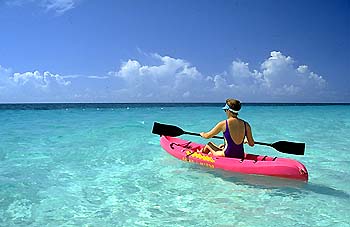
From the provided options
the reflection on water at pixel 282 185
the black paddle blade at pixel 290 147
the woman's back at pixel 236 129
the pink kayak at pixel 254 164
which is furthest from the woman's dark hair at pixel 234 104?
the black paddle blade at pixel 290 147

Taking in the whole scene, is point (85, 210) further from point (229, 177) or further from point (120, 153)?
point (120, 153)

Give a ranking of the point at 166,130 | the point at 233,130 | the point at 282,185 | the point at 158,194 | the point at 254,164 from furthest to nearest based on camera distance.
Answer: the point at 166,130 < the point at 233,130 < the point at 254,164 < the point at 282,185 < the point at 158,194

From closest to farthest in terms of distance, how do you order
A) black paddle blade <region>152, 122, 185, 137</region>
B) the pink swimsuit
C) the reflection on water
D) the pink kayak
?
the reflection on water < the pink kayak < the pink swimsuit < black paddle blade <region>152, 122, 185, 137</region>

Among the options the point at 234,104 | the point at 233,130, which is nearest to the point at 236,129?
the point at 233,130

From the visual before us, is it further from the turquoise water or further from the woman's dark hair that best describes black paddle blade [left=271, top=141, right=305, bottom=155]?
the woman's dark hair

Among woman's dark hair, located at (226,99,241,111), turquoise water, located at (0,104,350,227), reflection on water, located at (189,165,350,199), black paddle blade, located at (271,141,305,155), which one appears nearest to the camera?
turquoise water, located at (0,104,350,227)

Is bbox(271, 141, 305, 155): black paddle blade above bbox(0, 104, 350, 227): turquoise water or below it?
above

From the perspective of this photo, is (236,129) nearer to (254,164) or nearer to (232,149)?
(232,149)

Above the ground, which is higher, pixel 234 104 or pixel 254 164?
pixel 234 104

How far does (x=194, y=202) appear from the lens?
511 cm

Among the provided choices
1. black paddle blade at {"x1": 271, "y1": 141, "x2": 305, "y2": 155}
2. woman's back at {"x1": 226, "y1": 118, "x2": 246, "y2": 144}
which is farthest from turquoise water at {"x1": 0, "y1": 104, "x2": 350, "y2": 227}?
woman's back at {"x1": 226, "y1": 118, "x2": 246, "y2": 144}

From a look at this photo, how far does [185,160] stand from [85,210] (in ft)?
10.6

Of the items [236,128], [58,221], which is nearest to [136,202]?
[58,221]

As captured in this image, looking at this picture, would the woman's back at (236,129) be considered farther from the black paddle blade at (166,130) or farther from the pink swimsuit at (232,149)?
the black paddle blade at (166,130)
